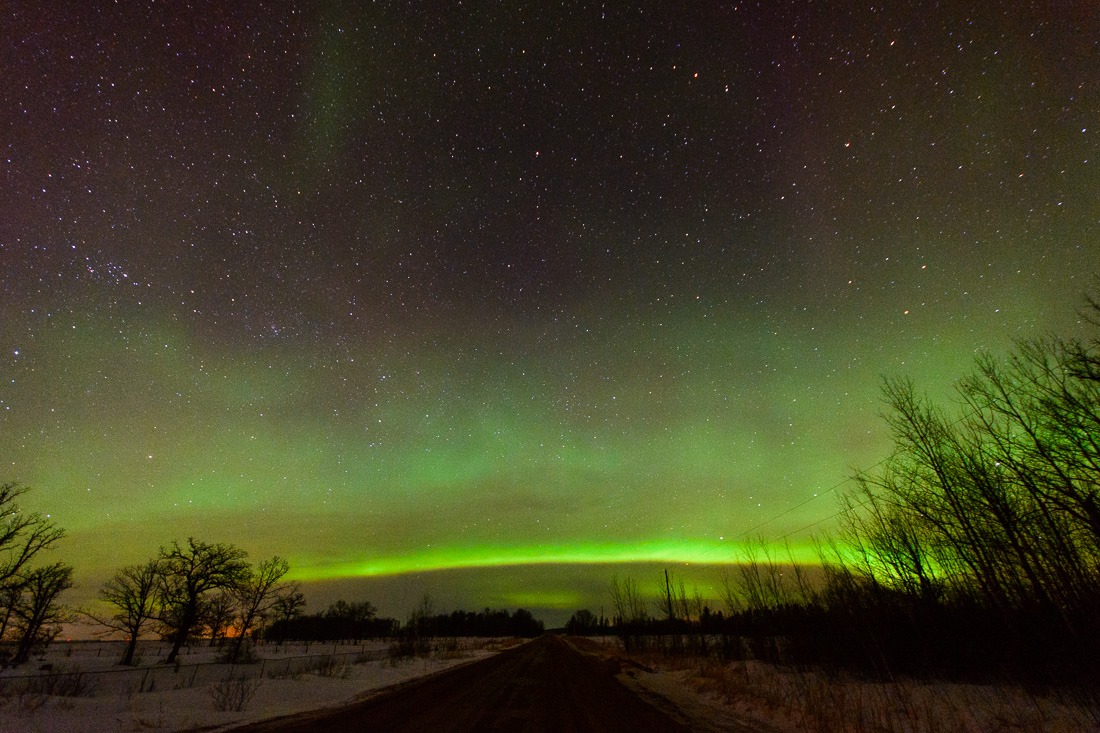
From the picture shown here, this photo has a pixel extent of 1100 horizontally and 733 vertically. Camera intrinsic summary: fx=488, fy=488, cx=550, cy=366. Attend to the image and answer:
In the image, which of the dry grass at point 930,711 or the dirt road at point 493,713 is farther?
the dirt road at point 493,713

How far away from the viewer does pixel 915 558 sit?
66.5 ft

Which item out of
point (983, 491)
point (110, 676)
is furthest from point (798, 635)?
point (110, 676)

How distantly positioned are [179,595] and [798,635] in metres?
54.6

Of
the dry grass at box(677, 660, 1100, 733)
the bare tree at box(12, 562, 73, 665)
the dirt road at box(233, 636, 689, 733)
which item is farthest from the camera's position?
the bare tree at box(12, 562, 73, 665)

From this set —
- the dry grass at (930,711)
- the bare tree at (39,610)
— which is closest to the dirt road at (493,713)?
the dry grass at (930,711)

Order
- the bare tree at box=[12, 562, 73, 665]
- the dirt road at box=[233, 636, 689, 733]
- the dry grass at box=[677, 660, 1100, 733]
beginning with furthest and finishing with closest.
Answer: the bare tree at box=[12, 562, 73, 665], the dirt road at box=[233, 636, 689, 733], the dry grass at box=[677, 660, 1100, 733]

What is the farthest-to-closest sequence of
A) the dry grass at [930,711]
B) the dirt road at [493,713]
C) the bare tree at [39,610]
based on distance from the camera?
1. the bare tree at [39,610]
2. the dirt road at [493,713]
3. the dry grass at [930,711]

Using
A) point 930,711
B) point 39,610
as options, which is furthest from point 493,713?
point 39,610

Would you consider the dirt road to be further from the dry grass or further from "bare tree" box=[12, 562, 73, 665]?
"bare tree" box=[12, 562, 73, 665]

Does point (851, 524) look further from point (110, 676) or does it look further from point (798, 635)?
point (110, 676)

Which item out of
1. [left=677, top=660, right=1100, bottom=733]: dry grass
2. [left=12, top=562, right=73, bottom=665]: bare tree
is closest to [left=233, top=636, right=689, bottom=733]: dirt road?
[left=677, top=660, right=1100, bottom=733]: dry grass

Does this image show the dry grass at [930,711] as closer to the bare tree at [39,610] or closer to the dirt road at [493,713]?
the dirt road at [493,713]

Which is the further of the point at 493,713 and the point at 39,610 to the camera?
the point at 39,610

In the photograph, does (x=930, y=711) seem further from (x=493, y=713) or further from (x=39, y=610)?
(x=39, y=610)
